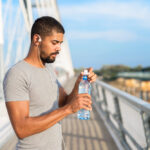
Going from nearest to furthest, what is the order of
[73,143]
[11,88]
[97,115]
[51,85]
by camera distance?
1. [11,88]
2. [51,85]
3. [73,143]
4. [97,115]

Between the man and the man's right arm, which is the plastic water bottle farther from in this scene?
the man's right arm

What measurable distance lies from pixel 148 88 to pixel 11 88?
1390 cm

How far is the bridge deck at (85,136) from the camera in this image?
184 inches

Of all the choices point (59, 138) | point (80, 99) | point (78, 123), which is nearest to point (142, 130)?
point (59, 138)

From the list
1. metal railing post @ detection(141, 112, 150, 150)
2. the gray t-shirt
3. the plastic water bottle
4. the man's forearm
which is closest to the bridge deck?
metal railing post @ detection(141, 112, 150, 150)

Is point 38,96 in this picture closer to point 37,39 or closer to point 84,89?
point 37,39

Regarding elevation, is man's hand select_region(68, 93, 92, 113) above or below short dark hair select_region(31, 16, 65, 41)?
below

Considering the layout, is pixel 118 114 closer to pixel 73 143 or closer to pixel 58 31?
pixel 73 143

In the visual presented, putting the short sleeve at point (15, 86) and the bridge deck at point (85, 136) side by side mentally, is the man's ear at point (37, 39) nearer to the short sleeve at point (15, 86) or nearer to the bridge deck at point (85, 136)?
the short sleeve at point (15, 86)

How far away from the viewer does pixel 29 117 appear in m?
1.44

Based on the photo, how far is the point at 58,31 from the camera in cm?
163

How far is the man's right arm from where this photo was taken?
4.66 feet

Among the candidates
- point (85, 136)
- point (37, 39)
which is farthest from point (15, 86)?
point (85, 136)

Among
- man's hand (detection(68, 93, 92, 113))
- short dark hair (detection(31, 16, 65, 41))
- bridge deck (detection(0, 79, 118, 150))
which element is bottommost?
bridge deck (detection(0, 79, 118, 150))
